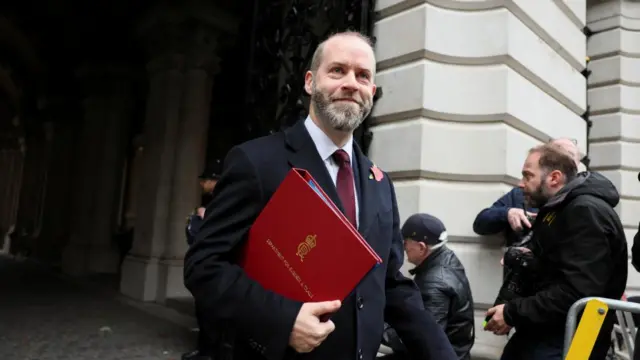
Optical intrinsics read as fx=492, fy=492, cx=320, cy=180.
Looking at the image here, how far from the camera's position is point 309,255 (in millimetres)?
1262

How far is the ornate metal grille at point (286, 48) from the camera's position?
4.63 meters

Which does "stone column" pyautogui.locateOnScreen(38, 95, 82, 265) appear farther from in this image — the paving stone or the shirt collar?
the shirt collar

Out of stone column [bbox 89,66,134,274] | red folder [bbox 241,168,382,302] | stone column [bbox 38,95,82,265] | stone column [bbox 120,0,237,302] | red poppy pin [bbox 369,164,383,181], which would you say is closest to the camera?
red folder [bbox 241,168,382,302]

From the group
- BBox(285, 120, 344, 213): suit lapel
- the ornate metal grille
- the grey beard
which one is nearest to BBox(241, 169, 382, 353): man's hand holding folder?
BBox(285, 120, 344, 213): suit lapel

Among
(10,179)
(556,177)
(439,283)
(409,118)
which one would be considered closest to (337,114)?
(439,283)

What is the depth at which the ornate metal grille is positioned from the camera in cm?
463

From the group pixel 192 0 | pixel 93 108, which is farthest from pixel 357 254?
pixel 93 108

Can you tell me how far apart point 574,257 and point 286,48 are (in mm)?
3573

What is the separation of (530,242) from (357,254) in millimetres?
1903

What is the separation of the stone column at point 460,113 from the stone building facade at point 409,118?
1 centimetres

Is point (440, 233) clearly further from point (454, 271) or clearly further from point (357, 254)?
point (357, 254)

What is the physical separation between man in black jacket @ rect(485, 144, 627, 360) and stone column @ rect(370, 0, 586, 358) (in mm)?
1227

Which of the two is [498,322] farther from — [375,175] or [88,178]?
[88,178]

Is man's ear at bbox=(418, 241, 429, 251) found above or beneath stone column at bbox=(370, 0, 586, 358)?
beneath
